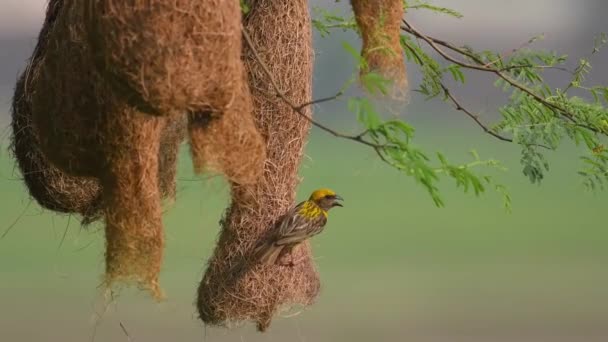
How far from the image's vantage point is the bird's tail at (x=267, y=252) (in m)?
3.27

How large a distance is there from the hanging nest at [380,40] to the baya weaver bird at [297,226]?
1.44 ft

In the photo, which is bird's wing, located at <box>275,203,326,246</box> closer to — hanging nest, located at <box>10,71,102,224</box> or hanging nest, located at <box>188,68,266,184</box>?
hanging nest, located at <box>188,68,266,184</box>

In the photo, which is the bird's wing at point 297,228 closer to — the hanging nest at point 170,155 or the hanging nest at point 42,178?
the hanging nest at point 170,155

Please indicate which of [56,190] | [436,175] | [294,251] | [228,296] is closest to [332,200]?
[294,251]

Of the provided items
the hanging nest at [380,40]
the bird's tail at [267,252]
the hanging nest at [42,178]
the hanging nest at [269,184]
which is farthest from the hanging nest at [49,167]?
the hanging nest at [380,40]

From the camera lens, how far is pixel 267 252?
10.7 ft

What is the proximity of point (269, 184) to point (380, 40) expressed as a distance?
0.61 m

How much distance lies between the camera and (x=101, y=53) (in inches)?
94.1

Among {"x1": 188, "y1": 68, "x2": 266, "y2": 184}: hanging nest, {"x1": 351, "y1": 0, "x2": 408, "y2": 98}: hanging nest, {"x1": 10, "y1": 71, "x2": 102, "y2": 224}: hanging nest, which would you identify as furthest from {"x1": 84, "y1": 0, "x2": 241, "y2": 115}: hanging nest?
{"x1": 10, "y1": 71, "x2": 102, "y2": 224}: hanging nest

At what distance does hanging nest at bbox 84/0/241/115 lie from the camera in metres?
2.33

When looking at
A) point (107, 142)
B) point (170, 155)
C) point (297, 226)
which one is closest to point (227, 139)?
point (107, 142)

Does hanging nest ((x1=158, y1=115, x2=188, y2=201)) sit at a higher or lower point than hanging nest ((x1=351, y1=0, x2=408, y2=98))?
lower

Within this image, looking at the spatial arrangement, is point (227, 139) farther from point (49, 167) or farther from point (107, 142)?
point (49, 167)

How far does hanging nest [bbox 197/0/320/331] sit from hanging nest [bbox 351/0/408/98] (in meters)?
0.25
